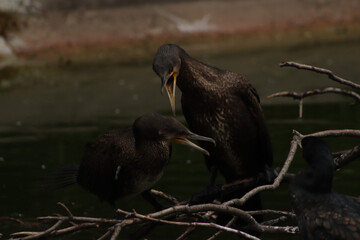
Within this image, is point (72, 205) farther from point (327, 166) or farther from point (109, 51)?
point (109, 51)

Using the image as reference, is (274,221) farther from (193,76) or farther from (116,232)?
(116,232)

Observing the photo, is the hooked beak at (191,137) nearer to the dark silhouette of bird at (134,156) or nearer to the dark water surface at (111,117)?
the dark silhouette of bird at (134,156)

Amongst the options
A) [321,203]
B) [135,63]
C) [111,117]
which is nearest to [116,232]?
[321,203]

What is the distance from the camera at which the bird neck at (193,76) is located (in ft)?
17.9

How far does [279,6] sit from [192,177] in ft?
22.8

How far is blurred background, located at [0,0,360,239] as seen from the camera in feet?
29.8

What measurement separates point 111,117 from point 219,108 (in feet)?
16.6

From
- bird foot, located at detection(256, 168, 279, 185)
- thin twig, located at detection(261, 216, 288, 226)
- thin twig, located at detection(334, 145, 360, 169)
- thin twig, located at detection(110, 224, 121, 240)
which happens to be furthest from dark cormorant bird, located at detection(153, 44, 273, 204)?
thin twig, located at detection(110, 224, 121, 240)

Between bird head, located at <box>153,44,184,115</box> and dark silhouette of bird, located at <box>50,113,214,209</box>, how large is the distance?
0.23m

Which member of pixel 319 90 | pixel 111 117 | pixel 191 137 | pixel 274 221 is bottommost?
pixel 111 117

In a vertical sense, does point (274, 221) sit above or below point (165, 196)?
below

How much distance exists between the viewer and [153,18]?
14008mm

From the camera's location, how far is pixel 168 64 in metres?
5.21

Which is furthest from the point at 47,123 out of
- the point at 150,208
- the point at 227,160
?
the point at 227,160
